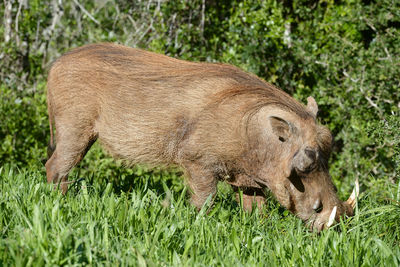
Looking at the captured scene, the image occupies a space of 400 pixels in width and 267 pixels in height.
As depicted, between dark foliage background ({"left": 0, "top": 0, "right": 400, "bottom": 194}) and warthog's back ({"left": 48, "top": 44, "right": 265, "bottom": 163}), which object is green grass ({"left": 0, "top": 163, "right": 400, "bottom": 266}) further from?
dark foliage background ({"left": 0, "top": 0, "right": 400, "bottom": 194})

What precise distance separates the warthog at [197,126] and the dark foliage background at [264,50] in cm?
179

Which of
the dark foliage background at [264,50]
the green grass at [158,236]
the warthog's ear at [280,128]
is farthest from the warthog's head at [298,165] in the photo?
the dark foliage background at [264,50]

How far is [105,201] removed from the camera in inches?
145

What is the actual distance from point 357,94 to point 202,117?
2.42m

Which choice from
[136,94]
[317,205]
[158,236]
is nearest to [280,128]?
[317,205]

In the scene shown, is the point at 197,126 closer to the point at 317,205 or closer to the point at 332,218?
the point at 317,205

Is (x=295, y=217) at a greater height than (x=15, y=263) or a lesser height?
lesser

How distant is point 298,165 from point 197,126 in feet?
2.38

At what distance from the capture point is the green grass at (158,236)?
2.67m

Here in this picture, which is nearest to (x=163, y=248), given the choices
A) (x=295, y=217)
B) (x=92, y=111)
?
(x=295, y=217)

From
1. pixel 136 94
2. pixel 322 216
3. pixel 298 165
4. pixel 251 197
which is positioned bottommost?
pixel 251 197

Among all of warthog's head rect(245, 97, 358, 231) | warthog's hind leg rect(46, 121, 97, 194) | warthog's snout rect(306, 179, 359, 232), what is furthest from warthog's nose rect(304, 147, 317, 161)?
warthog's hind leg rect(46, 121, 97, 194)

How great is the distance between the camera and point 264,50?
639cm

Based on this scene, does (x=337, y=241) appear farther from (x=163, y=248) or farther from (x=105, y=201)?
(x=105, y=201)
